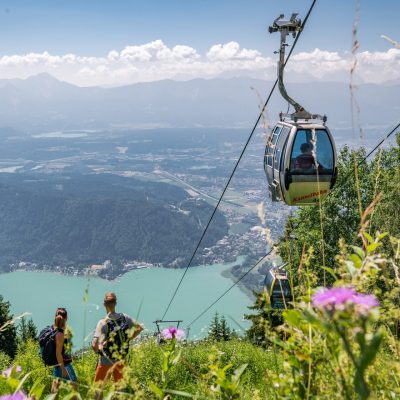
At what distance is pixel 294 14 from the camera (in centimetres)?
539

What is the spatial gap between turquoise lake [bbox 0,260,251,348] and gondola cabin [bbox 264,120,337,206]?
249 feet

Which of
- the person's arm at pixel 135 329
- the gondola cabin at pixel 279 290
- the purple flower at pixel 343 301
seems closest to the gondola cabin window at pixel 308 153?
the gondola cabin at pixel 279 290

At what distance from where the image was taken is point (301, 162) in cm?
593

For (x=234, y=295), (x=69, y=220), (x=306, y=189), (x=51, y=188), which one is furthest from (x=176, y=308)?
(x=51, y=188)

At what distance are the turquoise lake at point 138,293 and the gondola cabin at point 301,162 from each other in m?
76.0

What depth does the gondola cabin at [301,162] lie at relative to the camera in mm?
5770

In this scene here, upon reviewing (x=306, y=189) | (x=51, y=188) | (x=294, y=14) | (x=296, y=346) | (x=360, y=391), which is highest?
(x=294, y=14)

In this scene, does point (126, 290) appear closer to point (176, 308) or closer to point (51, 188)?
point (176, 308)

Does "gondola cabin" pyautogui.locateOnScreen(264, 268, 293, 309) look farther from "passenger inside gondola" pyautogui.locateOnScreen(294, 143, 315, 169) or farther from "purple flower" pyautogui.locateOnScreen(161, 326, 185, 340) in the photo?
"passenger inside gondola" pyautogui.locateOnScreen(294, 143, 315, 169)

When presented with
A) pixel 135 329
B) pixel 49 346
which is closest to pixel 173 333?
pixel 135 329

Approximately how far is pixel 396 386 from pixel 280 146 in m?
5.25

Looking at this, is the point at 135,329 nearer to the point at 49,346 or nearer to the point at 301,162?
the point at 49,346

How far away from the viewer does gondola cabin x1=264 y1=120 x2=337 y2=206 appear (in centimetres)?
577

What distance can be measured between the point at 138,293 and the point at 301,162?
95.6m
